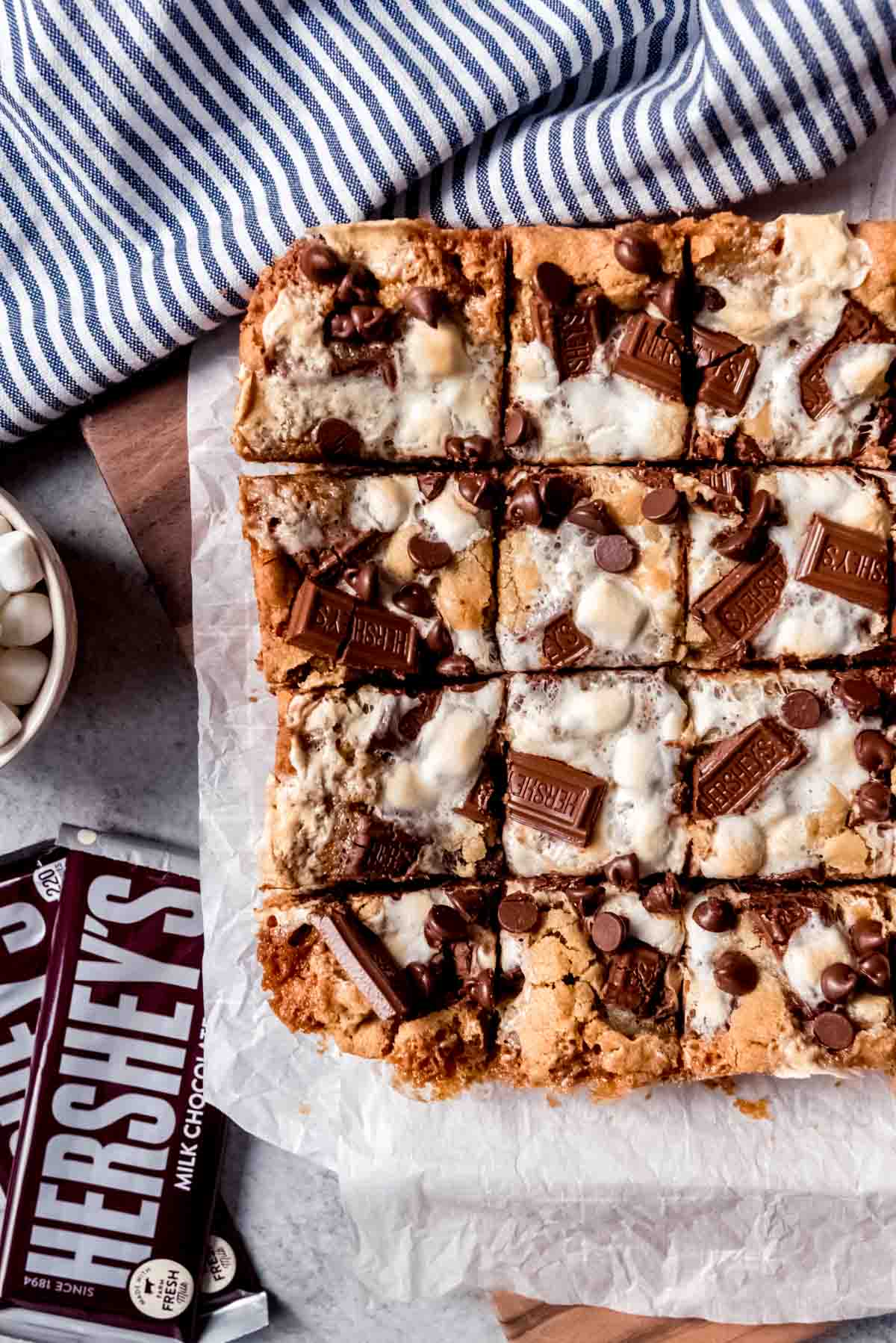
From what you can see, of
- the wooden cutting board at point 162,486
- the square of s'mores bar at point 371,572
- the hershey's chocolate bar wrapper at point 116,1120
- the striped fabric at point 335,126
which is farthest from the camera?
the hershey's chocolate bar wrapper at point 116,1120

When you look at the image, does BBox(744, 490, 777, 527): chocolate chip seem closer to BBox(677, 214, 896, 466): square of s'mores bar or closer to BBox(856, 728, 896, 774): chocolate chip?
BBox(677, 214, 896, 466): square of s'mores bar

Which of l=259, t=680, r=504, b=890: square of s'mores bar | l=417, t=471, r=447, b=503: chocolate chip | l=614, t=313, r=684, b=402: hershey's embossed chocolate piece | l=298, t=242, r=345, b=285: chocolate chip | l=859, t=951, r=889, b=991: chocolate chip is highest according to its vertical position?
l=298, t=242, r=345, b=285: chocolate chip

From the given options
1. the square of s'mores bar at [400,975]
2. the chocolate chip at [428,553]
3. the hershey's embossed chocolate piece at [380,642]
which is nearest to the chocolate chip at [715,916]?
the square of s'mores bar at [400,975]

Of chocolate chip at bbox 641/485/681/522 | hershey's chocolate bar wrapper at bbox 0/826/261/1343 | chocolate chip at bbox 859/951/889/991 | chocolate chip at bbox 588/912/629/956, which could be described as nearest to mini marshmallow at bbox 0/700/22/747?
hershey's chocolate bar wrapper at bbox 0/826/261/1343

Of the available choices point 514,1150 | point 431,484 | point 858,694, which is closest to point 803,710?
point 858,694

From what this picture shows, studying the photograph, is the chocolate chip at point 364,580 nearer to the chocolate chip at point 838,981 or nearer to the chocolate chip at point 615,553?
the chocolate chip at point 615,553

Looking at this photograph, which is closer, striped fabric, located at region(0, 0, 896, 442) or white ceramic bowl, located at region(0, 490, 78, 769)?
striped fabric, located at region(0, 0, 896, 442)
